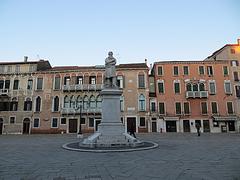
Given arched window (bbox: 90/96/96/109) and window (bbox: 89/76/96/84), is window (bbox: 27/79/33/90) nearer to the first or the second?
window (bbox: 89/76/96/84)

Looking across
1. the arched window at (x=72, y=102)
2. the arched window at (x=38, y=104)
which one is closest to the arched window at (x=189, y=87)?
the arched window at (x=72, y=102)

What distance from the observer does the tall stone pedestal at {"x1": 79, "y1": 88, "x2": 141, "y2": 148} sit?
10078mm

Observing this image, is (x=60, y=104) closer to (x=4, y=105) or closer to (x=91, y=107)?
(x=91, y=107)

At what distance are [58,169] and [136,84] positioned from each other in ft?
90.1

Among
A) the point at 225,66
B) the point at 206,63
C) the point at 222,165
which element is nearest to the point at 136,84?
the point at 206,63

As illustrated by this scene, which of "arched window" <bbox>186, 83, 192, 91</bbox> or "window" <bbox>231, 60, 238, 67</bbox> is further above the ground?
"window" <bbox>231, 60, 238, 67</bbox>

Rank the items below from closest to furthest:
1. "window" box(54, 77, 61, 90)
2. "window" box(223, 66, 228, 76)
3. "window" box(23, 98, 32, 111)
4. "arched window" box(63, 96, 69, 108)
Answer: "window" box(23, 98, 32, 111)
"arched window" box(63, 96, 69, 108)
"window" box(223, 66, 228, 76)
"window" box(54, 77, 61, 90)

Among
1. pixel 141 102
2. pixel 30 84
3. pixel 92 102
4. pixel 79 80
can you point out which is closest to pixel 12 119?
pixel 30 84

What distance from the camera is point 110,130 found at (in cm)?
1077

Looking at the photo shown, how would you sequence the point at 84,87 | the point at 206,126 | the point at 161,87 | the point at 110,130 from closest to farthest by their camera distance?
1. the point at 110,130
2. the point at 206,126
3. the point at 84,87
4. the point at 161,87

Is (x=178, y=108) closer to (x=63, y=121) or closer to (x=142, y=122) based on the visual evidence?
(x=142, y=122)

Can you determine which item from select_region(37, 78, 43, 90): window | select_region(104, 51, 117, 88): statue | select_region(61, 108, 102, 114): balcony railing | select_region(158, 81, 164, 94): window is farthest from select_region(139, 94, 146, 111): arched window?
select_region(104, 51, 117, 88): statue

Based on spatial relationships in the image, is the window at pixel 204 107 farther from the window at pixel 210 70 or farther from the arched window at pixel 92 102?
the arched window at pixel 92 102

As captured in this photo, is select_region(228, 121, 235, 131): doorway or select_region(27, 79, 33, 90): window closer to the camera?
select_region(228, 121, 235, 131): doorway
